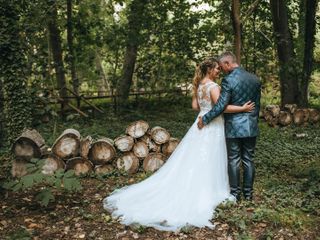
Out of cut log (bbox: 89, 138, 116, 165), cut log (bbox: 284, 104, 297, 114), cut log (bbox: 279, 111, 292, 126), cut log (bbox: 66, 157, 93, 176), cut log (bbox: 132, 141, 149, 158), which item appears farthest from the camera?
cut log (bbox: 284, 104, 297, 114)

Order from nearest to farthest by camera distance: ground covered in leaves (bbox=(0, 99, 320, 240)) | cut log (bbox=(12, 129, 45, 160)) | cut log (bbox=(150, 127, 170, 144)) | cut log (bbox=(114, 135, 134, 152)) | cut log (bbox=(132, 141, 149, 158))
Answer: ground covered in leaves (bbox=(0, 99, 320, 240)), cut log (bbox=(12, 129, 45, 160)), cut log (bbox=(114, 135, 134, 152)), cut log (bbox=(132, 141, 149, 158)), cut log (bbox=(150, 127, 170, 144))

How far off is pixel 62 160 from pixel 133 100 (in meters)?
10.7

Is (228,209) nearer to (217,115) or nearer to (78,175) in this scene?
(217,115)

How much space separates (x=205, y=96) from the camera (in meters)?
6.22

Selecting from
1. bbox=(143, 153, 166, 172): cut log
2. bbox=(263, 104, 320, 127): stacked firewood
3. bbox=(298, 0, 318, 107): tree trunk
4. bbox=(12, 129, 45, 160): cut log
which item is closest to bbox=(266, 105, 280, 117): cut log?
bbox=(263, 104, 320, 127): stacked firewood

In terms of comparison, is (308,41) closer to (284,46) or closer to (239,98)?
(284,46)

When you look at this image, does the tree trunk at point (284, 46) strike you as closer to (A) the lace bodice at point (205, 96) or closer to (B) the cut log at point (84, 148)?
(A) the lace bodice at point (205, 96)

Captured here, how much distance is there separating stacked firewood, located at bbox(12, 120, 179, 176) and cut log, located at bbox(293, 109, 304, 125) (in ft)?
25.3

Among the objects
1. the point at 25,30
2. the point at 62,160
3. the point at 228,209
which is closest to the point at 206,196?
the point at 228,209

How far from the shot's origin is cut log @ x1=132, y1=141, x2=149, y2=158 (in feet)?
25.7

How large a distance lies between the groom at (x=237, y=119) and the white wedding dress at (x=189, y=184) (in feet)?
0.59

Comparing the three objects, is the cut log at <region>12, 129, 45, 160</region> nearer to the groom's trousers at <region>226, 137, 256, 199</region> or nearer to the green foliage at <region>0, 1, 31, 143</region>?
the green foliage at <region>0, 1, 31, 143</region>

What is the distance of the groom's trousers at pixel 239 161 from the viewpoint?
6012 mm

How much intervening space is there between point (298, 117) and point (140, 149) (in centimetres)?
841
